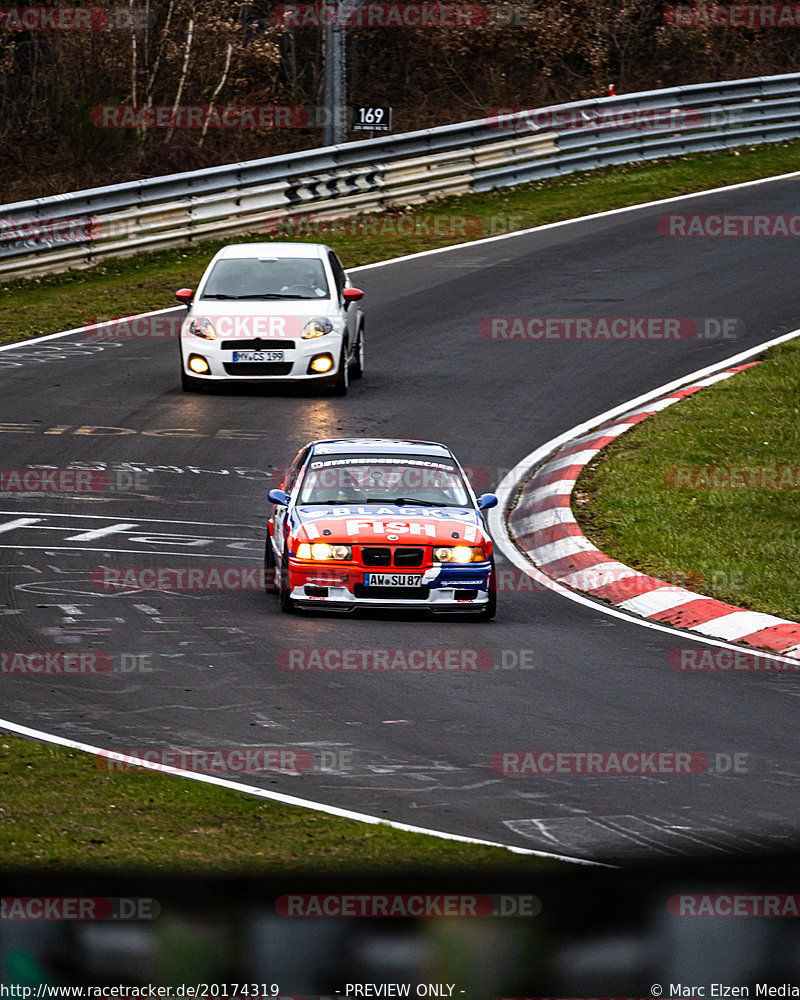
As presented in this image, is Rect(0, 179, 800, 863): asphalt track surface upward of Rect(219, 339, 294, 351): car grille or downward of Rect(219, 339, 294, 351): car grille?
downward

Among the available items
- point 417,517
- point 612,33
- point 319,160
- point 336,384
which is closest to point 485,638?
point 417,517

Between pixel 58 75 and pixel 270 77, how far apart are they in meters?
5.69

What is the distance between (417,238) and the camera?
26562 millimetres

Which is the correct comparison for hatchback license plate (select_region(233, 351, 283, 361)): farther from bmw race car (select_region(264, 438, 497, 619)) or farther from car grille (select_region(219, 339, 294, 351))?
bmw race car (select_region(264, 438, 497, 619))

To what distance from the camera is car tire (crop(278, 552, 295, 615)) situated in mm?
11289

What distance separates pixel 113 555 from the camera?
41.5 feet

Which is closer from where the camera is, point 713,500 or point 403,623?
point 403,623

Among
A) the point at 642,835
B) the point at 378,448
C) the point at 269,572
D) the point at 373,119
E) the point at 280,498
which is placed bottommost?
the point at 269,572

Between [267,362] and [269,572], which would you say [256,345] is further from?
[269,572]

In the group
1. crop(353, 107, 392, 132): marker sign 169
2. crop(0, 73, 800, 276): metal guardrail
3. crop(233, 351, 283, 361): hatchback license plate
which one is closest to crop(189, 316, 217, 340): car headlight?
crop(233, 351, 283, 361): hatchback license plate

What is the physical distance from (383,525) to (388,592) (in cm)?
53

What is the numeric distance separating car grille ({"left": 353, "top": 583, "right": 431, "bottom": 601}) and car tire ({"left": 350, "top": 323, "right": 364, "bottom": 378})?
8397mm

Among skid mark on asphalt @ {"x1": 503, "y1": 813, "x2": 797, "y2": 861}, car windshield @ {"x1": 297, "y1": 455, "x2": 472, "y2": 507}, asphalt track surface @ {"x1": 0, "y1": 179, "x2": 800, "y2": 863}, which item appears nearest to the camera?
skid mark on asphalt @ {"x1": 503, "y1": 813, "x2": 797, "y2": 861}

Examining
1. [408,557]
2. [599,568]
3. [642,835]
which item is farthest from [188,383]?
[642,835]
